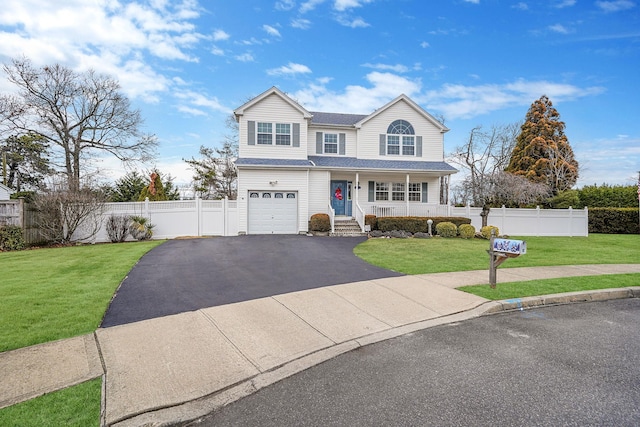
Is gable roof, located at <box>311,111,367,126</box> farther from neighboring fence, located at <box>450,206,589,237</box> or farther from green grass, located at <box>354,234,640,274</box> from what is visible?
green grass, located at <box>354,234,640,274</box>

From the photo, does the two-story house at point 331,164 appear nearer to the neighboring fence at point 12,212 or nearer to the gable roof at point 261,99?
the gable roof at point 261,99

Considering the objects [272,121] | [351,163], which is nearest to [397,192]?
[351,163]

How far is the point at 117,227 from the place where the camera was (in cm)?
1575

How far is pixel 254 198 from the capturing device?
713 inches

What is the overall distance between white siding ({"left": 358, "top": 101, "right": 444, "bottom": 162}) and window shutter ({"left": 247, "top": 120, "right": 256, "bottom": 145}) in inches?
261

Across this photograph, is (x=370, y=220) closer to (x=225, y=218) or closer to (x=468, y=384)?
(x=225, y=218)

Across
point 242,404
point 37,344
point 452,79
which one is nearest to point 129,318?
point 37,344

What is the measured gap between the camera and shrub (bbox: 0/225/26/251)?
13.2 metres

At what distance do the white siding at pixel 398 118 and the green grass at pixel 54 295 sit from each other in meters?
14.9

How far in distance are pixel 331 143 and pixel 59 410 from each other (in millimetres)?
19333

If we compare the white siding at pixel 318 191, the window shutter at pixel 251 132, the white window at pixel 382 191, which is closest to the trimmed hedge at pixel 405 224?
the white window at pixel 382 191

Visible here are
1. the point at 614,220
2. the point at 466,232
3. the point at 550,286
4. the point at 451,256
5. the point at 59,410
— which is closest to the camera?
the point at 59,410

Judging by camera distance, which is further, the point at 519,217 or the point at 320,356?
the point at 519,217

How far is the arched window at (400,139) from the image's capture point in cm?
2117
